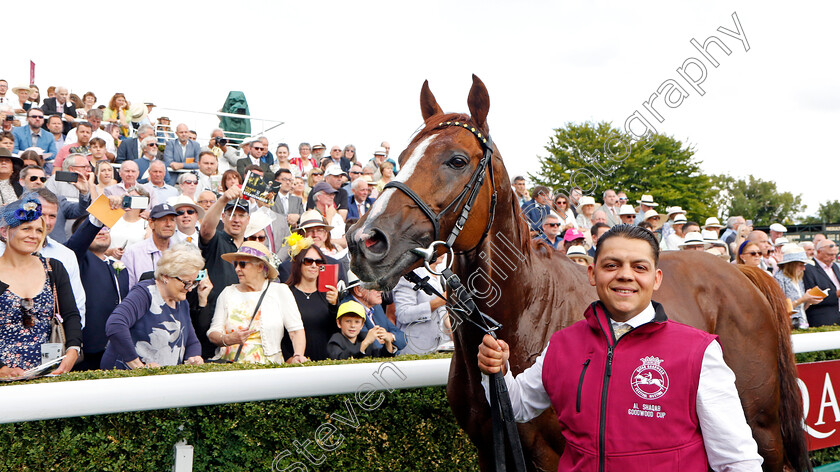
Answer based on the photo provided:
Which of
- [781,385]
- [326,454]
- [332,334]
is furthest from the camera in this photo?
[332,334]

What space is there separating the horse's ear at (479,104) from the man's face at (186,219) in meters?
4.01

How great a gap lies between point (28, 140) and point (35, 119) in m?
0.33

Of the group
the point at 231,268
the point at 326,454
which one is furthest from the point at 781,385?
the point at 231,268

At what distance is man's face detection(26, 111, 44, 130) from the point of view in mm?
9031

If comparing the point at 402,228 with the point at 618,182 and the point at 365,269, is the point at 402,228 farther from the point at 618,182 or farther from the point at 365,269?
the point at 618,182

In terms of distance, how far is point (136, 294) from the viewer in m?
4.06

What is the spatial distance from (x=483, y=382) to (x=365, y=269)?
669mm

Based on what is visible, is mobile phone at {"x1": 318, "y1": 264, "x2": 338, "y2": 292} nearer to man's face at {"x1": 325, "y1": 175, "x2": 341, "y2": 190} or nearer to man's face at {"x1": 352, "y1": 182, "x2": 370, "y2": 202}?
man's face at {"x1": 352, "y1": 182, "x2": 370, "y2": 202}

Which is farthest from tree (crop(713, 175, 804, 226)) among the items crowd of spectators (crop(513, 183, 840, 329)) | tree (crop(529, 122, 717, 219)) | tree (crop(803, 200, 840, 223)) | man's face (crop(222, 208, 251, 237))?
man's face (crop(222, 208, 251, 237))

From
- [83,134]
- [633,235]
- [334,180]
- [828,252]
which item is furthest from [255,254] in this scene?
[828,252]

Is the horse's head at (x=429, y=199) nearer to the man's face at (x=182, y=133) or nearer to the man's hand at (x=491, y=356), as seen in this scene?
the man's hand at (x=491, y=356)

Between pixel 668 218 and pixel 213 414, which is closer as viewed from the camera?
pixel 213 414

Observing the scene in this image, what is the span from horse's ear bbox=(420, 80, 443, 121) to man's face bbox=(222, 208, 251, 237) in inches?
131

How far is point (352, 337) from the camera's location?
4.81 m
